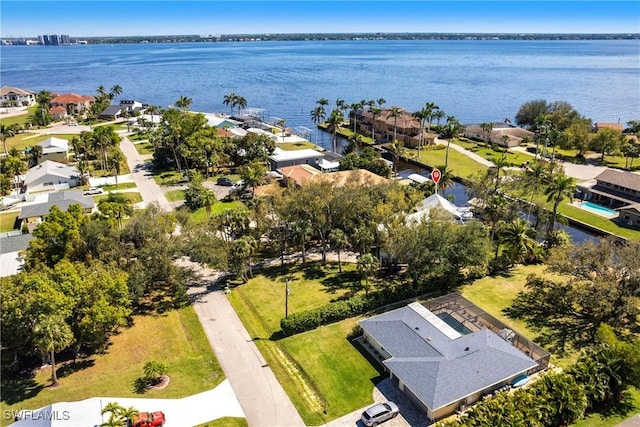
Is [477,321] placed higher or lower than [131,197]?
lower

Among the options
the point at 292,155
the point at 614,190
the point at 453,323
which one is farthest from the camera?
the point at 292,155

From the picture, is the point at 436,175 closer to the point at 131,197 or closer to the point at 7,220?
the point at 131,197

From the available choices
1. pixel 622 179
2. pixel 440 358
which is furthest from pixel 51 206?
pixel 622 179

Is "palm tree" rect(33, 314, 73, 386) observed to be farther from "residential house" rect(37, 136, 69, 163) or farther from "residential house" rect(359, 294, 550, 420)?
"residential house" rect(37, 136, 69, 163)

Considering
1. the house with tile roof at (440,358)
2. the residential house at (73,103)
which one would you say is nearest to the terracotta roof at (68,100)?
the residential house at (73,103)

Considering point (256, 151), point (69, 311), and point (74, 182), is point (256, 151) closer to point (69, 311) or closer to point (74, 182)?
point (74, 182)

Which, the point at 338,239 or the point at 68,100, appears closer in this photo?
the point at 338,239

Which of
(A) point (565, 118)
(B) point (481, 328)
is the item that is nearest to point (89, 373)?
(B) point (481, 328)
